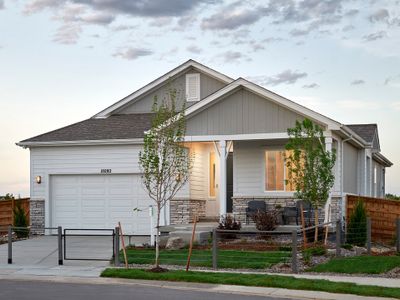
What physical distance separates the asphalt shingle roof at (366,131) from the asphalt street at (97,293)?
17685mm

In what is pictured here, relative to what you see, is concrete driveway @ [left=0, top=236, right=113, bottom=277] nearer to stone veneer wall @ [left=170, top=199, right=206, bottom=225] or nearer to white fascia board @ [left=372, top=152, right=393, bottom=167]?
stone veneer wall @ [left=170, top=199, right=206, bottom=225]

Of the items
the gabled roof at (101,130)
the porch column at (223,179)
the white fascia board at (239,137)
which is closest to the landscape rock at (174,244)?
the porch column at (223,179)

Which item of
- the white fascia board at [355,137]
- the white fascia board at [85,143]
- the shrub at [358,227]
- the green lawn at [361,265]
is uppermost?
the white fascia board at [355,137]

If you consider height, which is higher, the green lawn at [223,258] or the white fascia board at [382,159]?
the white fascia board at [382,159]

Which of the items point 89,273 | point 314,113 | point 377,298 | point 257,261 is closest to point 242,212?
point 314,113

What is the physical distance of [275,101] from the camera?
24.9 meters

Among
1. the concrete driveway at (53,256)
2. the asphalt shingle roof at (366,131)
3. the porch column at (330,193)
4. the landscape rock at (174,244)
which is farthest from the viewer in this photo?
the asphalt shingle roof at (366,131)

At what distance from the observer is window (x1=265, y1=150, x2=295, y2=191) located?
88.1 feet

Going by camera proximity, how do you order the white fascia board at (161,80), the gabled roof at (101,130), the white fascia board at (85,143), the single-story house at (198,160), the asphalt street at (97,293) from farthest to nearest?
the white fascia board at (161,80), the gabled roof at (101,130), the white fascia board at (85,143), the single-story house at (198,160), the asphalt street at (97,293)

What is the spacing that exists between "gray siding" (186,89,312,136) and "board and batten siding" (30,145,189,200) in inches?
131

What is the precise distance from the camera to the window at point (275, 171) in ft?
88.1

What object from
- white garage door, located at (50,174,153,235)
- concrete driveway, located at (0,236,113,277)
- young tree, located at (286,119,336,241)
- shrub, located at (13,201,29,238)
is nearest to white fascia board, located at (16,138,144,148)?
white garage door, located at (50,174,153,235)

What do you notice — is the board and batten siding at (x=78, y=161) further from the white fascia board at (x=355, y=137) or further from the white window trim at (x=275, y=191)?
the white fascia board at (x=355, y=137)

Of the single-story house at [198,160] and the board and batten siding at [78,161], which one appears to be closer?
the single-story house at [198,160]
